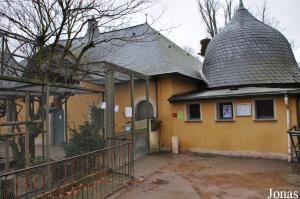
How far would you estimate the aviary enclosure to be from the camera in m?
5.26

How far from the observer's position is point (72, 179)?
232 inches

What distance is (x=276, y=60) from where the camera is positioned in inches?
539

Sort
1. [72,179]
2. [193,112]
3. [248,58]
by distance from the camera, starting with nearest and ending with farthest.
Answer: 1. [72,179]
2. [193,112]
3. [248,58]

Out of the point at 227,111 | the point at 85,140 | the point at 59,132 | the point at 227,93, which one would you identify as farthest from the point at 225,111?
the point at 59,132

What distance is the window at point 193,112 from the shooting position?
11867 millimetres

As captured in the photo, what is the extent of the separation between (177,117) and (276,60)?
6.35 m

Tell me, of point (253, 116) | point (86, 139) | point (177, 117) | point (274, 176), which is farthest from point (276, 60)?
point (86, 139)

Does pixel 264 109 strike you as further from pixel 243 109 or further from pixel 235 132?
pixel 235 132

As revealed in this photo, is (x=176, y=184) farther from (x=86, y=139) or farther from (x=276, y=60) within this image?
(x=276, y=60)

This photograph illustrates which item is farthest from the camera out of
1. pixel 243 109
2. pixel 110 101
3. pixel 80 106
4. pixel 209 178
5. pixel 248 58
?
pixel 248 58

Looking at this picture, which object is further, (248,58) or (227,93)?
(248,58)

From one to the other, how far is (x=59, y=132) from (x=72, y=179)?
4.55m

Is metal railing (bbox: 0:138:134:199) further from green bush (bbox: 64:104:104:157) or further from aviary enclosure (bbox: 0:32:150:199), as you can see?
green bush (bbox: 64:104:104:157)

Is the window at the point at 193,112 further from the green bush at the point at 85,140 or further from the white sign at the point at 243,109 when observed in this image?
the green bush at the point at 85,140
